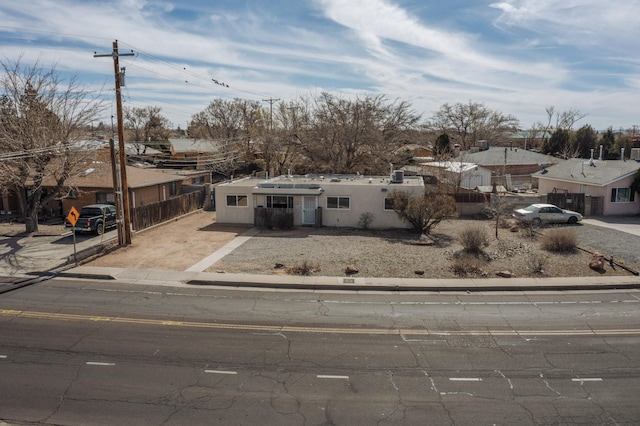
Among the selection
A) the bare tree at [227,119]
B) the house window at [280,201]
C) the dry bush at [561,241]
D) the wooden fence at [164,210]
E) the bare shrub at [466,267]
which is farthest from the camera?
the bare tree at [227,119]

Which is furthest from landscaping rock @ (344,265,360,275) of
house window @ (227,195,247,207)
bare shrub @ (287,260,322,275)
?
house window @ (227,195,247,207)

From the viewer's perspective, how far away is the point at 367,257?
20.9m

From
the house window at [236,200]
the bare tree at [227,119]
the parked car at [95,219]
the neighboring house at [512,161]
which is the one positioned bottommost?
the parked car at [95,219]

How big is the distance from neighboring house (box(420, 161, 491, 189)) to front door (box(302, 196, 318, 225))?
14.2m

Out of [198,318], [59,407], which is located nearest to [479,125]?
[198,318]

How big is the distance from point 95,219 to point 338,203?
563 inches

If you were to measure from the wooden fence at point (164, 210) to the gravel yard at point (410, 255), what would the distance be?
7294 mm

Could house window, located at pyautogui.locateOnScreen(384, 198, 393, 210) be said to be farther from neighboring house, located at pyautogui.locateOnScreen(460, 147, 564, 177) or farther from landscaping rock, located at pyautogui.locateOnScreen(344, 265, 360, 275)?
neighboring house, located at pyautogui.locateOnScreen(460, 147, 564, 177)

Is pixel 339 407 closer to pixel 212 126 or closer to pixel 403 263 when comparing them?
pixel 403 263

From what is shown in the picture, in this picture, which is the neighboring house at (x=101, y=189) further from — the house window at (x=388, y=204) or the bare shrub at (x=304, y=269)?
the house window at (x=388, y=204)

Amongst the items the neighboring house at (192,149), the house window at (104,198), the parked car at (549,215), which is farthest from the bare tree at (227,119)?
the parked car at (549,215)

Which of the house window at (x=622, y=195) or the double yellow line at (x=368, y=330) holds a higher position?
the house window at (x=622, y=195)

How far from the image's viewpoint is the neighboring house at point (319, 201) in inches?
1149

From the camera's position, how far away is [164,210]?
31484 mm
